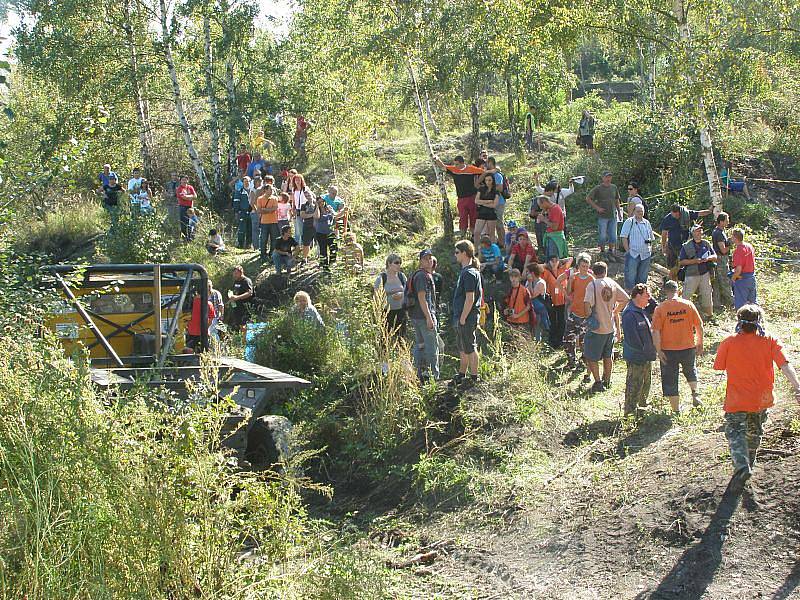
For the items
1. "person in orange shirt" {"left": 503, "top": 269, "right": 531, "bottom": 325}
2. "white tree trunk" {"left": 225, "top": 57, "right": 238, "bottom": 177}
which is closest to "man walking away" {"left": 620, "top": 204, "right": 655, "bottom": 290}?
"person in orange shirt" {"left": 503, "top": 269, "right": 531, "bottom": 325}

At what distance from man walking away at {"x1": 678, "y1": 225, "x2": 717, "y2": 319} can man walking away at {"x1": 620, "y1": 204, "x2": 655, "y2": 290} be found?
2.35 ft

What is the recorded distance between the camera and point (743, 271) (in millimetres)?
12438

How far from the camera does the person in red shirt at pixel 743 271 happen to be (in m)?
12.4

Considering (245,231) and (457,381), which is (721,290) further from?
(245,231)

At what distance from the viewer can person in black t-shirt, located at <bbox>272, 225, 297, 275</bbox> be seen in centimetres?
1633

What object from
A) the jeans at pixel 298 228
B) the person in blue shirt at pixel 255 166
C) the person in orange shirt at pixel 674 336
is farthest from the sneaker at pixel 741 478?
the person in blue shirt at pixel 255 166

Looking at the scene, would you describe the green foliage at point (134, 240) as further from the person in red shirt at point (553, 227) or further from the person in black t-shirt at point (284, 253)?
the person in red shirt at point (553, 227)

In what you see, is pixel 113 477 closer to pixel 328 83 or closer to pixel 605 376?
pixel 605 376

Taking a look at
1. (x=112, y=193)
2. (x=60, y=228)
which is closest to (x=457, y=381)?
(x=112, y=193)

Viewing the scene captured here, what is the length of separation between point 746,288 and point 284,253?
7847 mm

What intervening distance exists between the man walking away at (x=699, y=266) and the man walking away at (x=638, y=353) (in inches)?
142

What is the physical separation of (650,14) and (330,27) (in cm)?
689

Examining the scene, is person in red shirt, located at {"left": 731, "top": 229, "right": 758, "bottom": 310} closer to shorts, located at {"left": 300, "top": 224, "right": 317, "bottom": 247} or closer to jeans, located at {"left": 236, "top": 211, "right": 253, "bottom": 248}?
shorts, located at {"left": 300, "top": 224, "right": 317, "bottom": 247}

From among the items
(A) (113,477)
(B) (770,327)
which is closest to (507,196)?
(B) (770,327)
